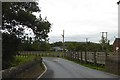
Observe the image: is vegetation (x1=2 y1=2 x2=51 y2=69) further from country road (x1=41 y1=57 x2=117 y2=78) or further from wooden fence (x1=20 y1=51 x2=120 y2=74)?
wooden fence (x1=20 y1=51 x2=120 y2=74)

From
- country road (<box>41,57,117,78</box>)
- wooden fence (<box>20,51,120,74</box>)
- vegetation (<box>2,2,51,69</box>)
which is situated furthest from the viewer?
wooden fence (<box>20,51,120,74</box>)

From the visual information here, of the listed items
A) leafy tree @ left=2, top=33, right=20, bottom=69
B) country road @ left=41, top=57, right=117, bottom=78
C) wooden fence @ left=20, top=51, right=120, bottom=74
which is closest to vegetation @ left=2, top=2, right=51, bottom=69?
leafy tree @ left=2, top=33, right=20, bottom=69

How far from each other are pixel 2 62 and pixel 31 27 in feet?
11.5

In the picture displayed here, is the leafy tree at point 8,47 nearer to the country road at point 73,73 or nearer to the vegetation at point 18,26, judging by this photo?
the vegetation at point 18,26

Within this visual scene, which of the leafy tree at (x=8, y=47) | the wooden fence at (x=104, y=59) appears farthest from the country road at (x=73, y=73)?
the leafy tree at (x=8, y=47)

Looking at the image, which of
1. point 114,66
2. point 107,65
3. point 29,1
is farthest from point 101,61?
point 29,1

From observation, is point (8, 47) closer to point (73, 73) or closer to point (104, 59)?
point (73, 73)

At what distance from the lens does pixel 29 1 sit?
25.4 meters

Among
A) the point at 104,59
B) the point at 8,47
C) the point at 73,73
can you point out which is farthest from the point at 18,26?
the point at 104,59

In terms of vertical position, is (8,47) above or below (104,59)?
above

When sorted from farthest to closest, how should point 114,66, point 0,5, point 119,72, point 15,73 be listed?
point 114,66 → point 119,72 → point 0,5 → point 15,73

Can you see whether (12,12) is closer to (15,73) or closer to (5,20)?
(5,20)

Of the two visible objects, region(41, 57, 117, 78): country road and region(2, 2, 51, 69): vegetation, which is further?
region(41, 57, 117, 78): country road

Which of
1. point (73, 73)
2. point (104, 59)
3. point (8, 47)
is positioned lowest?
point (73, 73)
